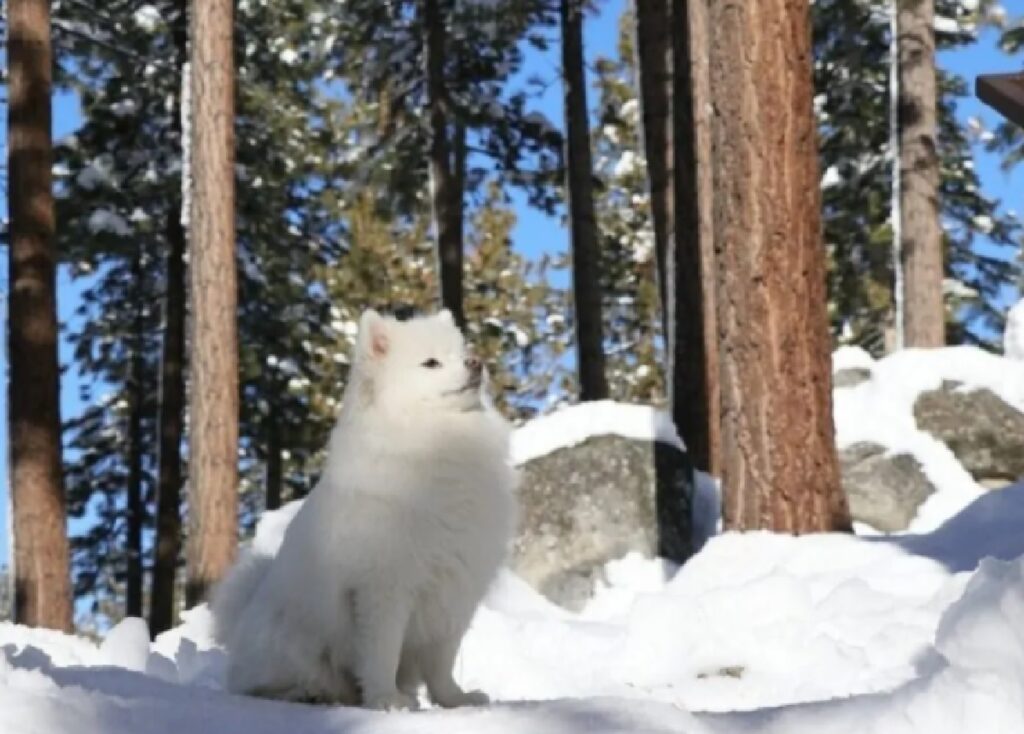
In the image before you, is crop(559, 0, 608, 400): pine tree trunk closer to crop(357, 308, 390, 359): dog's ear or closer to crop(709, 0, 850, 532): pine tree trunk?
crop(709, 0, 850, 532): pine tree trunk

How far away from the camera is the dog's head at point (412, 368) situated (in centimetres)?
506

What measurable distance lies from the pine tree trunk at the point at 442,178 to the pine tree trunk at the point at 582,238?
189cm

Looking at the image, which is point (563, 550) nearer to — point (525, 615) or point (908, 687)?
point (525, 615)

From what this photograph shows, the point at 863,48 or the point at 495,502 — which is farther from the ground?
the point at 863,48

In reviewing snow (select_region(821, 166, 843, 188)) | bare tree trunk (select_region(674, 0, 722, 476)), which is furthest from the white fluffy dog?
snow (select_region(821, 166, 843, 188))

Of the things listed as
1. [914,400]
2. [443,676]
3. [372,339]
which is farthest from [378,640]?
[914,400]

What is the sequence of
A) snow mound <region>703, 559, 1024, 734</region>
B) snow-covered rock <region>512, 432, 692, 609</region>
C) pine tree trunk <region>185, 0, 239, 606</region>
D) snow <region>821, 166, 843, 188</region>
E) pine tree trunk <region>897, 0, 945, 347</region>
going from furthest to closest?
snow <region>821, 166, 843, 188</region>, pine tree trunk <region>897, 0, 945, 347</region>, pine tree trunk <region>185, 0, 239, 606</region>, snow-covered rock <region>512, 432, 692, 609</region>, snow mound <region>703, 559, 1024, 734</region>

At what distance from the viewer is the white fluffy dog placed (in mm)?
4777

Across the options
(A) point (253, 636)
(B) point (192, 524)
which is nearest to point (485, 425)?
(A) point (253, 636)

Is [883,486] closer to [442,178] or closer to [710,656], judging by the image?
[710,656]

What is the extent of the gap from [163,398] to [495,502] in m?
A: 16.9

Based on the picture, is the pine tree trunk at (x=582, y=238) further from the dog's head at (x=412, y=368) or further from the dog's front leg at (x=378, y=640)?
the dog's front leg at (x=378, y=640)

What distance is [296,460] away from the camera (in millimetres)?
27781

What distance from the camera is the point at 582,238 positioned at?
67.5 feet
